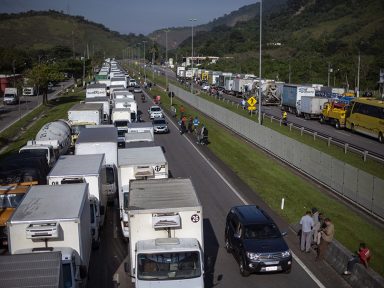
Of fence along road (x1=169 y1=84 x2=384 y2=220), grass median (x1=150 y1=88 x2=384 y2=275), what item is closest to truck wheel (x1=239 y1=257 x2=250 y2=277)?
grass median (x1=150 y1=88 x2=384 y2=275)

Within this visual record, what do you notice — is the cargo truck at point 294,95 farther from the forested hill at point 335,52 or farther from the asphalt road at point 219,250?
the forested hill at point 335,52

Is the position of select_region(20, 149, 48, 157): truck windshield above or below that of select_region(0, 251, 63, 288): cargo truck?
below

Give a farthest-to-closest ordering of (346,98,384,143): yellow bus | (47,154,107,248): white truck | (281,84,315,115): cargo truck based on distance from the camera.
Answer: (281,84,315,115): cargo truck, (346,98,384,143): yellow bus, (47,154,107,248): white truck

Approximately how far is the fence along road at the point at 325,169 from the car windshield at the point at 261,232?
6.39 metres

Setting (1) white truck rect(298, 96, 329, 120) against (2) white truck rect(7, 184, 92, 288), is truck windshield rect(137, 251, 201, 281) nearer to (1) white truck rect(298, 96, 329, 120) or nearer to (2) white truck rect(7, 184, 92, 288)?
(2) white truck rect(7, 184, 92, 288)

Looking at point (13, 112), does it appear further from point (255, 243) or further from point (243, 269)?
point (243, 269)

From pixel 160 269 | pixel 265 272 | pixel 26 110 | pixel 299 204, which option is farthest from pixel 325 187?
pixel 26 110

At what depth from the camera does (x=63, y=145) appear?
34.9m

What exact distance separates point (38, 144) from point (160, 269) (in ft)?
68.6

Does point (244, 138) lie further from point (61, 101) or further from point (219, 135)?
point (61, 101)

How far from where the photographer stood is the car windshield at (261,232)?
55.2 ft

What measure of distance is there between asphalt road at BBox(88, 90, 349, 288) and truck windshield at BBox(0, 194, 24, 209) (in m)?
3.53

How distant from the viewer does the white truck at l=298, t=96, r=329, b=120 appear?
185ft

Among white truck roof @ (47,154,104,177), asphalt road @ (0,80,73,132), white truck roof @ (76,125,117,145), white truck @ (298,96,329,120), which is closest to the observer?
white truck roof @ (47,154,104,177)
